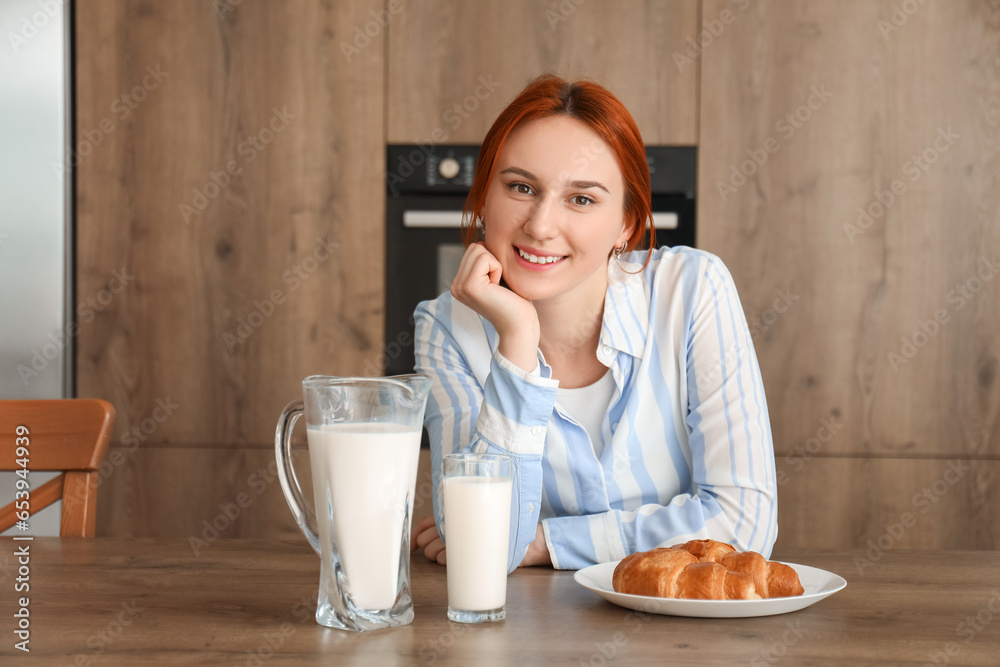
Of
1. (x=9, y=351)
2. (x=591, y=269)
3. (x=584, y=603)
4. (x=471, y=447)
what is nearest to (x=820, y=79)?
(x=591, y=269)

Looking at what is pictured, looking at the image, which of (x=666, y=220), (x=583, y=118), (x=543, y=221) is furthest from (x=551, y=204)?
(x=666, y=220)

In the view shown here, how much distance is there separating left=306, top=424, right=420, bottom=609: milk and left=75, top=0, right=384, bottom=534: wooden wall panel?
1.61 meters

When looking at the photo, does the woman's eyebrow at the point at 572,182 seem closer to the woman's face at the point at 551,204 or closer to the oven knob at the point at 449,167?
the woman's face at the point at 551,204

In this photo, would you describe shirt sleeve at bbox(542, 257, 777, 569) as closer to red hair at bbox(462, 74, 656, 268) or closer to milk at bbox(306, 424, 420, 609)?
red hair at bbox(462, 74, 656, 268)

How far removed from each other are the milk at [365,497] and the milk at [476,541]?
0.05 m

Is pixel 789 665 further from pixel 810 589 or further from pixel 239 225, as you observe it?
pixel 239 225

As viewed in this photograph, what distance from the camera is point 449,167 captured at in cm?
232

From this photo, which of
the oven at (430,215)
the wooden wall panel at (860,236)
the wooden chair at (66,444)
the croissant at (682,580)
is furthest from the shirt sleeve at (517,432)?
the wooden wall panel at (860,236)

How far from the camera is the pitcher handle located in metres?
0.74

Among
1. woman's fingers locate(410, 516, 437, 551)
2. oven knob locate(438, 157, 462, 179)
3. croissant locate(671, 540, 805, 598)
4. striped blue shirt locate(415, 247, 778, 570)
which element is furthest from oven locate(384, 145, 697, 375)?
croissant locate(671, 540, 805, 598)

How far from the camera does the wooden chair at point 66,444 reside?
1.29 m

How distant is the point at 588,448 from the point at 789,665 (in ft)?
2.00

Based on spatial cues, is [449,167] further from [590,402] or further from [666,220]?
[590,402]

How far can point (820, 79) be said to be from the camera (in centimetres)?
228
